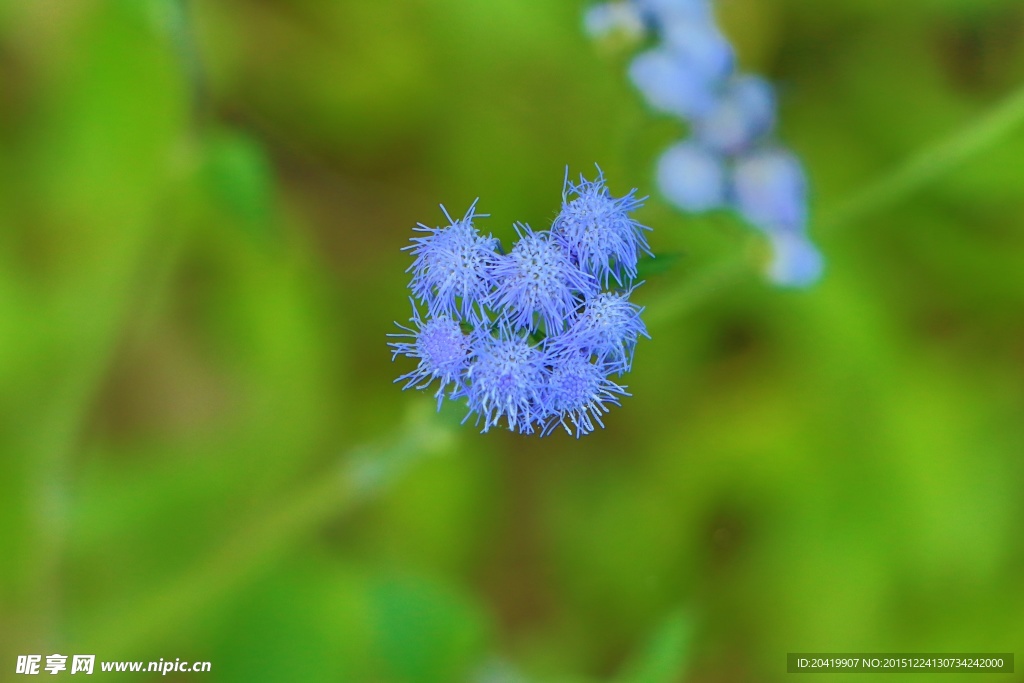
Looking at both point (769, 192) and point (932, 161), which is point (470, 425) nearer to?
point (769, 192)

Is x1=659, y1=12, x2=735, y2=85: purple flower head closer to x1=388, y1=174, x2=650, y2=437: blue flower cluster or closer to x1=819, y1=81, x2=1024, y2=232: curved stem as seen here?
x1=819, y1=81, x2=1024, y2=232: curved stem

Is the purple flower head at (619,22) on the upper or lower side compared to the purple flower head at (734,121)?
upper

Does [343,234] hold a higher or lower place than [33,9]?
lower

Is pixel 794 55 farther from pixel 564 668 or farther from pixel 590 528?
pixel 564 668

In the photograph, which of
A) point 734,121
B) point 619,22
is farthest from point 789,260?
point 619,22

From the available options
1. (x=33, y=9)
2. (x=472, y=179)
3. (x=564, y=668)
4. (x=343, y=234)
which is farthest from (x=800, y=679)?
(x=33, y=9)

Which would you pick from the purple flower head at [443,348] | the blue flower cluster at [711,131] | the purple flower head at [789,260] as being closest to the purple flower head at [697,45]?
the blue flower cluster at [711,131]

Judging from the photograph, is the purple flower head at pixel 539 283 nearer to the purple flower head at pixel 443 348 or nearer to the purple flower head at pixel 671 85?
the purple flower head at pixel 443 348
